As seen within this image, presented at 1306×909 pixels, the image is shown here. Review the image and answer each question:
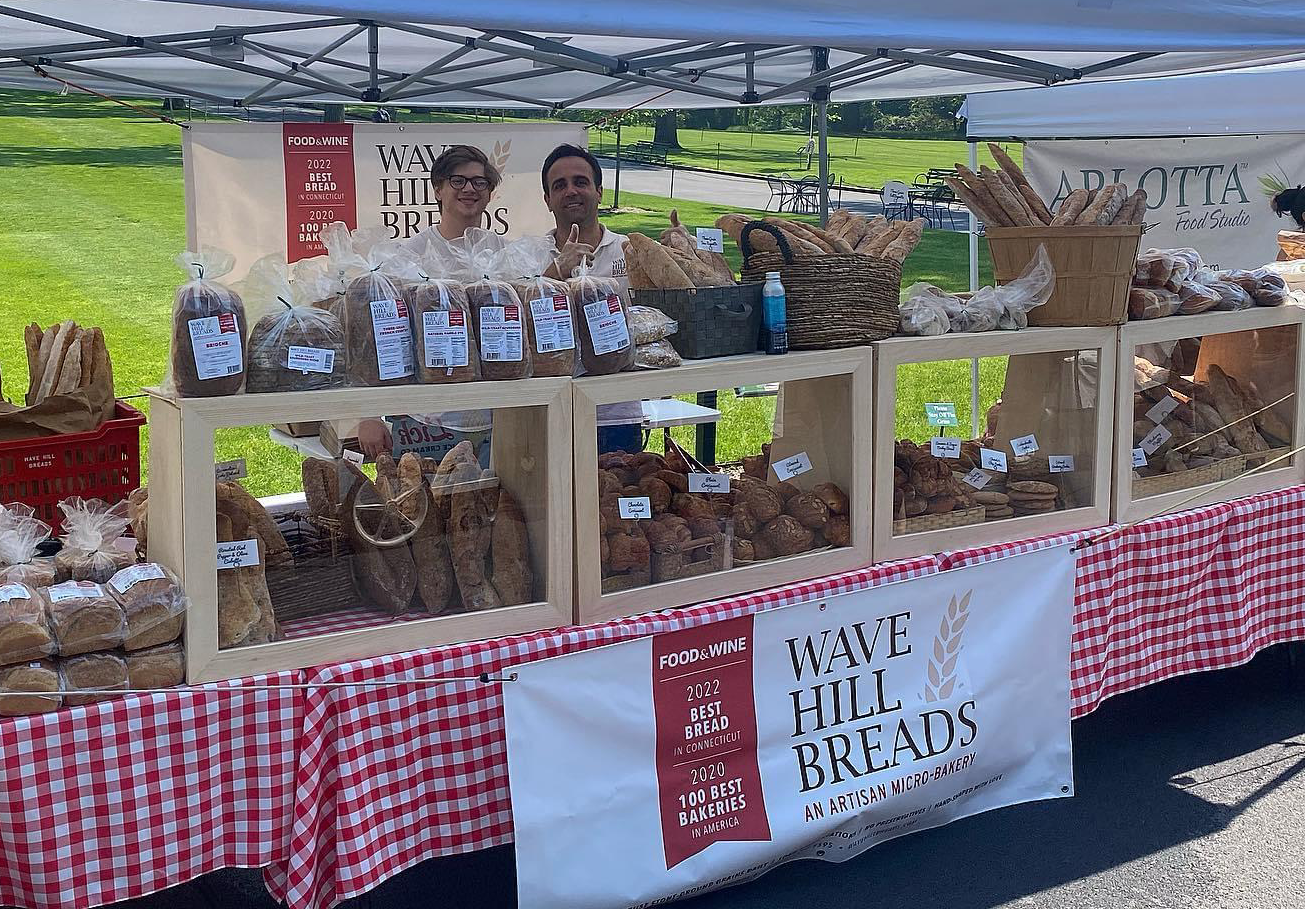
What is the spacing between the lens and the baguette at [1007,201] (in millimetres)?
3312

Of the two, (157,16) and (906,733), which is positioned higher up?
(157,16)

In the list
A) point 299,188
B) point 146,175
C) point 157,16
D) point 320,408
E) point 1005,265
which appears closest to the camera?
point 320,408

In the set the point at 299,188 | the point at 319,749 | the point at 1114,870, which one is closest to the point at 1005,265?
the point at 1114,870

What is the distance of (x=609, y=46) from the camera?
189 inches

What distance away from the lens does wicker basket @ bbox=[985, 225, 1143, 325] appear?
3209 millimetres

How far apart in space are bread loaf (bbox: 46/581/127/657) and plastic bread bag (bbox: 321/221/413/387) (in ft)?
1.96

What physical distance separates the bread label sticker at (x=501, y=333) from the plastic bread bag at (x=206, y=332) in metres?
0.46

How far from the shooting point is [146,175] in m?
17.5

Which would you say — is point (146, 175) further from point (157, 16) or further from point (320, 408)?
point (320, 408)

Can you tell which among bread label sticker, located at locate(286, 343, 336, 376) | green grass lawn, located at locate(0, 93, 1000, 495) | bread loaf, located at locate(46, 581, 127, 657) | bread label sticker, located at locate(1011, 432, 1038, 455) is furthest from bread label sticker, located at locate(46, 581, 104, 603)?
green grass lawn, located at locate(0, 93, 1000, 495)

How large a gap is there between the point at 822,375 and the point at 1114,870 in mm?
1412

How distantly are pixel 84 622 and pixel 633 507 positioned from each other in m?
1.14

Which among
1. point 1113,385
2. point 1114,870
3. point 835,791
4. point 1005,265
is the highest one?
point 1005,265

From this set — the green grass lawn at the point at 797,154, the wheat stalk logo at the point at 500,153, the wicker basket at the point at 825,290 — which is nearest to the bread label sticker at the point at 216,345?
the wicker basket at the point at 825,290
